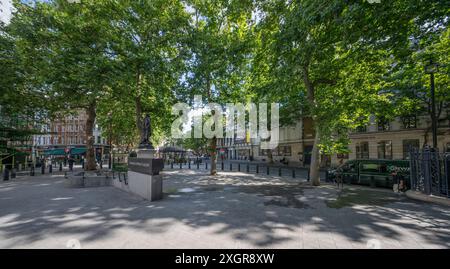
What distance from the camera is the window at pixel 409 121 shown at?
23.5 meters

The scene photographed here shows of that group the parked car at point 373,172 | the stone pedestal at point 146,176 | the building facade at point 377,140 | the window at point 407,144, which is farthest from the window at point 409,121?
the stone pedestal at point 146,176

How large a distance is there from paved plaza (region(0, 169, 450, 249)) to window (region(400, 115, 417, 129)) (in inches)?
835

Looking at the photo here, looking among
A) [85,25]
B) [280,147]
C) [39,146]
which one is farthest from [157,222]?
[39,146]

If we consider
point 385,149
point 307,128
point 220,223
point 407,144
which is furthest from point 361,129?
point 220,223

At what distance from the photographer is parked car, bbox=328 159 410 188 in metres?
12.6

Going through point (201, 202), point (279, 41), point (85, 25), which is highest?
point (85, 25)

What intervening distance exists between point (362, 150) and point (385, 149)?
8.89 ft

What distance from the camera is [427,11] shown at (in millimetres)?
6695

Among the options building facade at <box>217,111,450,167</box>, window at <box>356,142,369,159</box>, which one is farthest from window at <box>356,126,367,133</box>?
window at <box>356,142,369,159</box>

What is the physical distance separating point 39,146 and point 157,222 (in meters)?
69.4

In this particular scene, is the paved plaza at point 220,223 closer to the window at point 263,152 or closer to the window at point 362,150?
the window at point 362,150

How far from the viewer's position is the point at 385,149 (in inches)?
1022
